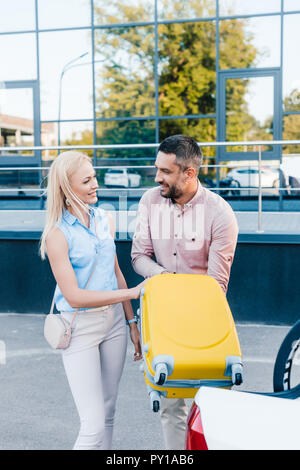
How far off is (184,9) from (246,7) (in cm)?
137

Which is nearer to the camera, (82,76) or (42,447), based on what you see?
(42,447)

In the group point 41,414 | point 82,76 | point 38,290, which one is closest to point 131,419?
point 41,414

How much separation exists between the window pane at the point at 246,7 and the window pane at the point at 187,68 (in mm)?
426

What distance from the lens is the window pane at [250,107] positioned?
11266mm

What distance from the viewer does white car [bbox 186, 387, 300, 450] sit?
4.08 ft

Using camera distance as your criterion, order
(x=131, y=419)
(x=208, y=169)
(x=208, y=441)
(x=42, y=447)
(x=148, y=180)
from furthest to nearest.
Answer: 1. (x=208, y=169)
2. (x=148, y=180)
3. (x=131, y=419)
4. (x=42, y=447)
5. (x=208, y=441)

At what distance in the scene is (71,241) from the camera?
92.2 inches

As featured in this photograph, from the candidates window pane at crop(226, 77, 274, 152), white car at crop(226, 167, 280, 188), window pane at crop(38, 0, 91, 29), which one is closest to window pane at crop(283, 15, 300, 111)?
window pane at crop(226, 77, 274, 152)

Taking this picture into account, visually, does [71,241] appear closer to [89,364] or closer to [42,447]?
[89,364]

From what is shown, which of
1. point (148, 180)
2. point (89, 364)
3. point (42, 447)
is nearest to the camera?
point (89, 364)

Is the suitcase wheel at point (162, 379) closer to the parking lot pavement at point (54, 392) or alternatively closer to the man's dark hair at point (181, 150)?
the man's dark hair at point (181, 150)

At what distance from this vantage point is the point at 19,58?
12570 mm

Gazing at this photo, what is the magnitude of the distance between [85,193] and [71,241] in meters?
0.23

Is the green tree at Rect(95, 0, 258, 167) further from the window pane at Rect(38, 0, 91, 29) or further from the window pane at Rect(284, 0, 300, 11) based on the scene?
the window pane at Rect(284, 0, 300, 11)
